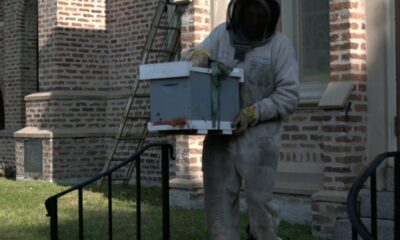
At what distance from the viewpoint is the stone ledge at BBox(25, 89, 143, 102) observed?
493 inches

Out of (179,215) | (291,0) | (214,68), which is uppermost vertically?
(291,0)

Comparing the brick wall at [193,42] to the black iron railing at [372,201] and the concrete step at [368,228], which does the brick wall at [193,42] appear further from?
the black iron railing at [372,201]

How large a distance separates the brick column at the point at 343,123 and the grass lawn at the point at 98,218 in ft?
1.37

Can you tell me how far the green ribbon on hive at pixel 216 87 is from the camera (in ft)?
11.6

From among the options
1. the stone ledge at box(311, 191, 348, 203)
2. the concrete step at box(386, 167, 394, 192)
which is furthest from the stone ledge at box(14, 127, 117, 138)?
the concrete step at box(386, 167, 394, 192)

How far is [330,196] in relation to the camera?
6625 millimetres

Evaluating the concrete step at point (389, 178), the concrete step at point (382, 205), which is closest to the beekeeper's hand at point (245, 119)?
the concrete step at point (382, 205)

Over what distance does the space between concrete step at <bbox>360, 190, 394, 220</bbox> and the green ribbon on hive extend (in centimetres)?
310

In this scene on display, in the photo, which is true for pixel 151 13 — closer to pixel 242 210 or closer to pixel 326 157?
pixel 242 210

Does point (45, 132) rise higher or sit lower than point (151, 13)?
lower

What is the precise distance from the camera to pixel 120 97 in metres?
12.6

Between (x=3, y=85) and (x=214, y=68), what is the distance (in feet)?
42.8

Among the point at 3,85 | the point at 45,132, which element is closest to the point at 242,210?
the point at 45,132

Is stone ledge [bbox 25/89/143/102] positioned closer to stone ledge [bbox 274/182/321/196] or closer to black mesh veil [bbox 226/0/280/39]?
stone ledge [bbox 274/182/321/196]
